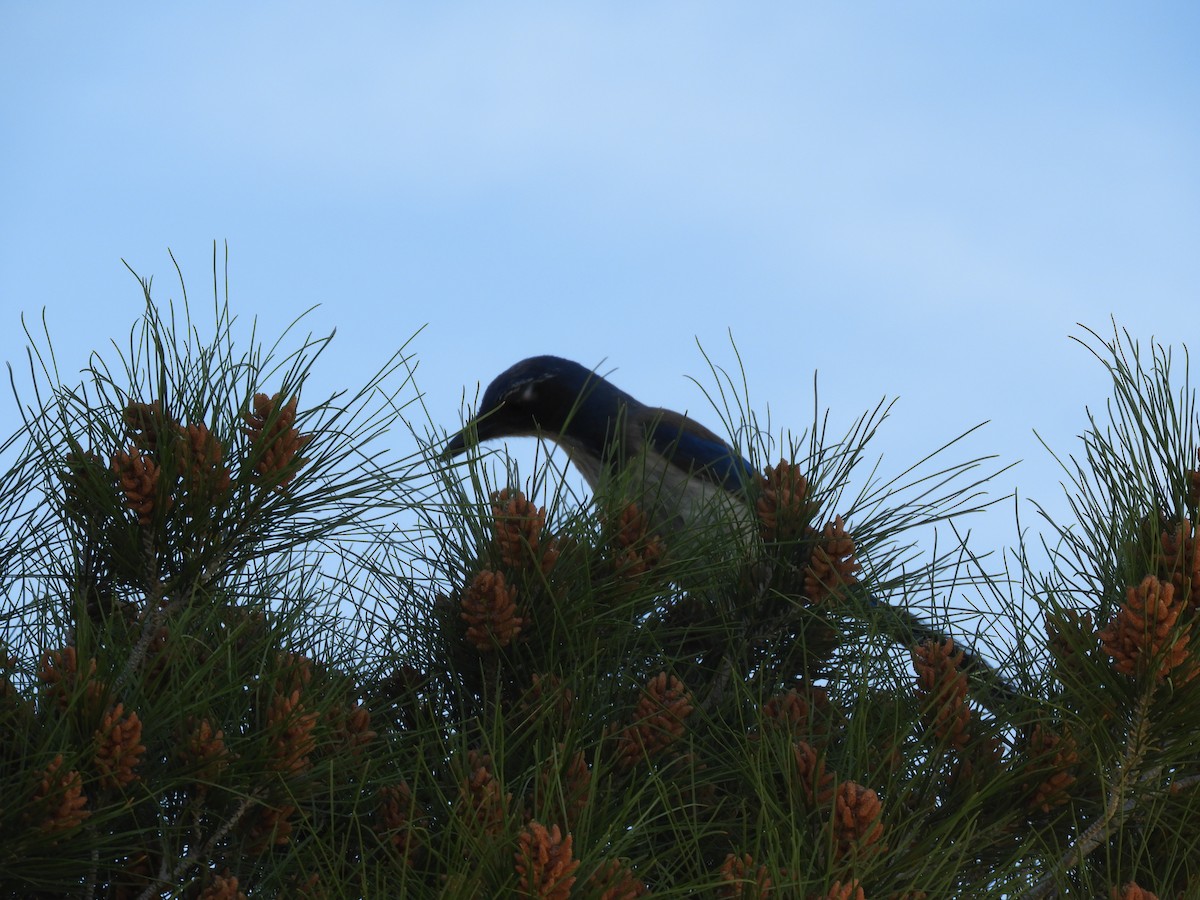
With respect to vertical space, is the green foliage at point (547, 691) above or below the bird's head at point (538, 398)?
below

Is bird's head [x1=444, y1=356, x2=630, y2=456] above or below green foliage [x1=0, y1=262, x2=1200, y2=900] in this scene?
above

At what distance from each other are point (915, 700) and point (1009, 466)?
1.26ft

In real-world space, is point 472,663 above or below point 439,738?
above

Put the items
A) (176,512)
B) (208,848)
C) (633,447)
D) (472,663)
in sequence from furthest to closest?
(633,447)
(472,663)
(176,512)
(208,848)

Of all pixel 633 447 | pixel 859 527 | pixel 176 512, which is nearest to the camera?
pixel 176 512

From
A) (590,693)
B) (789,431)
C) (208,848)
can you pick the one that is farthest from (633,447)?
(208,848)

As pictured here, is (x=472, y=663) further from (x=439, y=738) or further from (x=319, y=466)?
(x=319, y=466)

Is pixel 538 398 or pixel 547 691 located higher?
pixel 538 398

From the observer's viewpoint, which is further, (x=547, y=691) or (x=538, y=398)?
(x=538, y=398)

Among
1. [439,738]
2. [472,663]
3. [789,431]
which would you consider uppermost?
[789,431]

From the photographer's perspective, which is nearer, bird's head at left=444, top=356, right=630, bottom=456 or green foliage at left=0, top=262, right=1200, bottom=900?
green foliage at left=0, top=262, right=1200, bottom=900

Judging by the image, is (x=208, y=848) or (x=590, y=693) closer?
(x=208, y=848)

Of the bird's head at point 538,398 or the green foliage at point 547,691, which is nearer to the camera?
the green foliage at point 547,691

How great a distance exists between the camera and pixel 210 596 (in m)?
1.57
